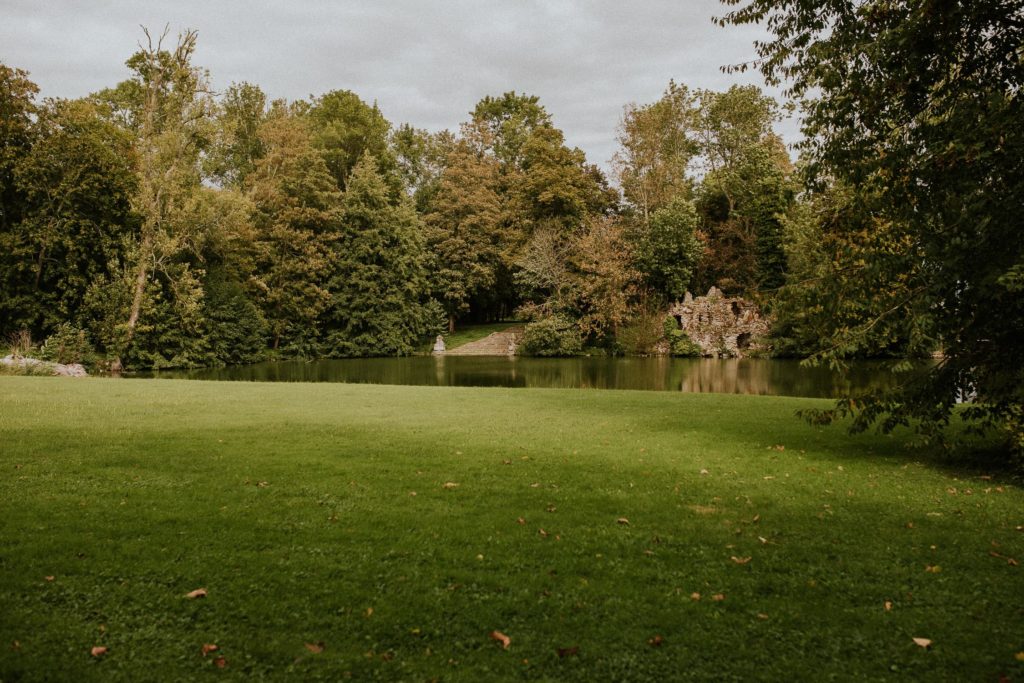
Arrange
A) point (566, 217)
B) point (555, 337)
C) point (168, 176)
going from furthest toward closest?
1. point (566, 217)
2. point (555, 337)
3. point (168, 176)

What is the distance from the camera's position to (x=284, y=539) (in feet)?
16.8

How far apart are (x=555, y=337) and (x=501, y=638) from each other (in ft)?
129

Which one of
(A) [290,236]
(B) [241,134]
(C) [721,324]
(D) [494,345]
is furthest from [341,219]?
(C) [721,324]

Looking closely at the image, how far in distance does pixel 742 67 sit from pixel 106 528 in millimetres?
9640

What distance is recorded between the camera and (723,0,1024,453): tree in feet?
22.1

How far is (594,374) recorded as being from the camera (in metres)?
29.5

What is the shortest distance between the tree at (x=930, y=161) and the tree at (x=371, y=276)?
38837 mm

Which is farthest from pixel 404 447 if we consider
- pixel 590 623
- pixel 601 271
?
pixel 601 271

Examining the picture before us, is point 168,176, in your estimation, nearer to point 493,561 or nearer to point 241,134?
point 241,134

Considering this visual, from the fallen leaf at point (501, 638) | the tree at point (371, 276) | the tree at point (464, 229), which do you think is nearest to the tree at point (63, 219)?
the tree at point (371, 276)

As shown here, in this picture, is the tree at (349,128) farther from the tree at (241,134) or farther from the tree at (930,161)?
the tree at (930,161)

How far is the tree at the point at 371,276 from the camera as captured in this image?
45.0 metres

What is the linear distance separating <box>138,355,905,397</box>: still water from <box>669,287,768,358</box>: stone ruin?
301 cm

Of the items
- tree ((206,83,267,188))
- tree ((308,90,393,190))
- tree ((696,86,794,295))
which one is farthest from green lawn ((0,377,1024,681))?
tree ((308,90,393,190))
